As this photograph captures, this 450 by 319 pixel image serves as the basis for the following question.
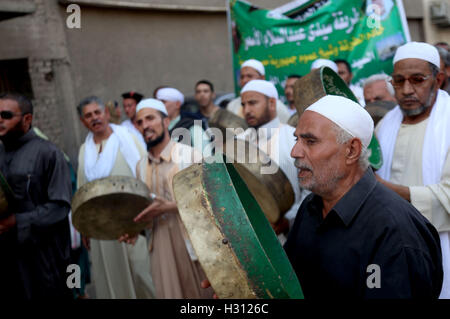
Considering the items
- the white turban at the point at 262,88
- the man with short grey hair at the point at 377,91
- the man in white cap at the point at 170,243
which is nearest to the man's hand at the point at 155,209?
the man in white cap at the point at 170,243

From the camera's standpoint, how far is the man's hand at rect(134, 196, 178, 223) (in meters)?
3.67

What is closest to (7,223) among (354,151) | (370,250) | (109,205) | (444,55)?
(109,205)

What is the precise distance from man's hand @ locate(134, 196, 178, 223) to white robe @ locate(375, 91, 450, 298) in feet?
5.18

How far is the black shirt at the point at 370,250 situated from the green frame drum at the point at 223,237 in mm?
443

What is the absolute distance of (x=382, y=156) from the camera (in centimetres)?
330

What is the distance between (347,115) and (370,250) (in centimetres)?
57

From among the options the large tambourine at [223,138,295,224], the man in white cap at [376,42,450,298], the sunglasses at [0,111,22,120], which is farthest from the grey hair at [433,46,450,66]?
the sunglasses at [0,111,22,120]

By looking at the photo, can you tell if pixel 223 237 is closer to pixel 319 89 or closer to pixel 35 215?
pixel 319 89

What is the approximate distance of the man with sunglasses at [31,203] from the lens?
3.68 metres

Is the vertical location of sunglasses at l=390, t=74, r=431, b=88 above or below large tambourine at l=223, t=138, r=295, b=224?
above

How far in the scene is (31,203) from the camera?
12.3ft

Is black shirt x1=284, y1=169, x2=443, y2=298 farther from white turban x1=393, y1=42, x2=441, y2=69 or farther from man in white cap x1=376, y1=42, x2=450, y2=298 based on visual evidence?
white turban x1=393, y1=42, x2=441, y2=69

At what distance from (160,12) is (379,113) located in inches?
252
